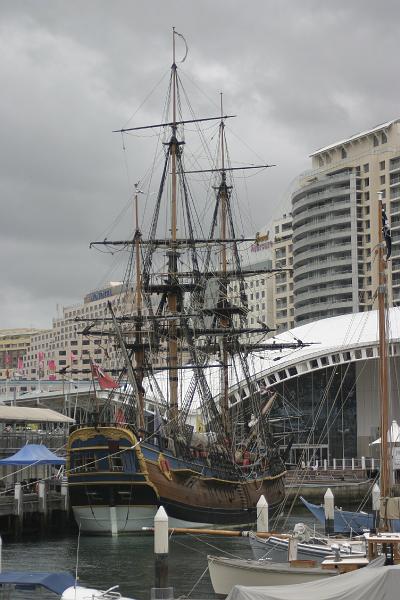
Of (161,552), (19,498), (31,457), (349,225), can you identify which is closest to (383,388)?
(161,552)

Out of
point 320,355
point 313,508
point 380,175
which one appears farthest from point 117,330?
point 380,175

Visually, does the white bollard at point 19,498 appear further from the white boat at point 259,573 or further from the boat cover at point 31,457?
the white boat at point 259,573

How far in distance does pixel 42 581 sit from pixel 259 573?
645cm

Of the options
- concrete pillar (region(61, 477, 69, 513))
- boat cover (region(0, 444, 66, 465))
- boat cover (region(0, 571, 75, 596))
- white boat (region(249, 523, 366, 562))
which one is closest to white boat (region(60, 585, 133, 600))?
boat cover (region(0, 571, 75, 596))

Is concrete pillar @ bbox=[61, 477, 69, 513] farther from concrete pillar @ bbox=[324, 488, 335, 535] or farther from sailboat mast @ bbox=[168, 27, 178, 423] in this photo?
concrete pillar @ bbox=[324, 488, 335, 535]

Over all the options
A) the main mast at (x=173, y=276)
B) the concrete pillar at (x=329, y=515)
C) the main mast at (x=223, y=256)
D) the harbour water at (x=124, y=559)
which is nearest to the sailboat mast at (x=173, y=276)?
the main mast at (x=173, y=276)

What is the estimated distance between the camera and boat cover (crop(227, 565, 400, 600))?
25844mm

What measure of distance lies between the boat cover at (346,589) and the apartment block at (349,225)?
137 m

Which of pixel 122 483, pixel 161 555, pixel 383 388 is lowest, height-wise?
pixel 161 555

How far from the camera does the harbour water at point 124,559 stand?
39.6 meters

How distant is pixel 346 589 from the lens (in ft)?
86.3

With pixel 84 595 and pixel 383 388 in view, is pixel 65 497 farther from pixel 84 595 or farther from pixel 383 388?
pixel 84 595

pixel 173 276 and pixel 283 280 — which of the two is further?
pixel 283 280

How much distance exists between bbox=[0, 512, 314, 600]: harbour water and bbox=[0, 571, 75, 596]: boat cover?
2.08ft
